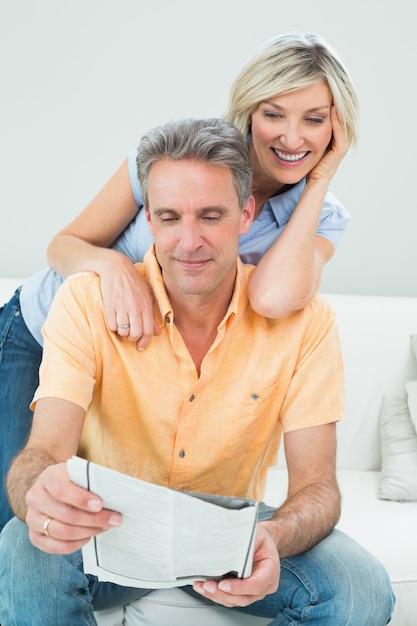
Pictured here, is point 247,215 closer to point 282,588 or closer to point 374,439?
point 282,588

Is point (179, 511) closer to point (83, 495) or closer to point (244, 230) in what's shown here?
point (83, 495)

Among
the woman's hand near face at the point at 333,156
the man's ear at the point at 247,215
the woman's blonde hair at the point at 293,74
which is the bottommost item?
the man's ear at the point at 247,215

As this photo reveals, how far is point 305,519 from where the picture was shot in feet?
5.06

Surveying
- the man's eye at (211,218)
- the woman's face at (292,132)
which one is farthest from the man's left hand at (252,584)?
the woman's face at (292,132)

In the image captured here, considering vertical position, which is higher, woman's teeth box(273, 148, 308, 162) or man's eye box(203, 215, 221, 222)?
woman's teeth box(273, 148, 308, 162)

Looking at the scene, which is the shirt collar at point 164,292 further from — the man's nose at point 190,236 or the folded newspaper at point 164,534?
the folded newspaper at point 164,534

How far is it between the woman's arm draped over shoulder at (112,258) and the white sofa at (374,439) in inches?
35.4

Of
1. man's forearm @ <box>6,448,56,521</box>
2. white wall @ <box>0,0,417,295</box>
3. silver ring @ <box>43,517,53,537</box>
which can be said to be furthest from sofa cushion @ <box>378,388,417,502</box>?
silver ring @ <box>43,517,53,537</box>

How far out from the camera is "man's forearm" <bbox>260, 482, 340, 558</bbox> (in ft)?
4.89

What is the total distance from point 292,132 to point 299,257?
10.3 inches

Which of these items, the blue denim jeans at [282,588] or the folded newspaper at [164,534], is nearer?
the folded newspaper at [164,534]

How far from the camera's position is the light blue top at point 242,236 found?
1.90 m

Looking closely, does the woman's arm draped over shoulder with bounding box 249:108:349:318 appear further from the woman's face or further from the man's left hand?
the man's left hand

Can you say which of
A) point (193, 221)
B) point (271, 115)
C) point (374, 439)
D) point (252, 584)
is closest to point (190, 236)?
point (193, 221)
